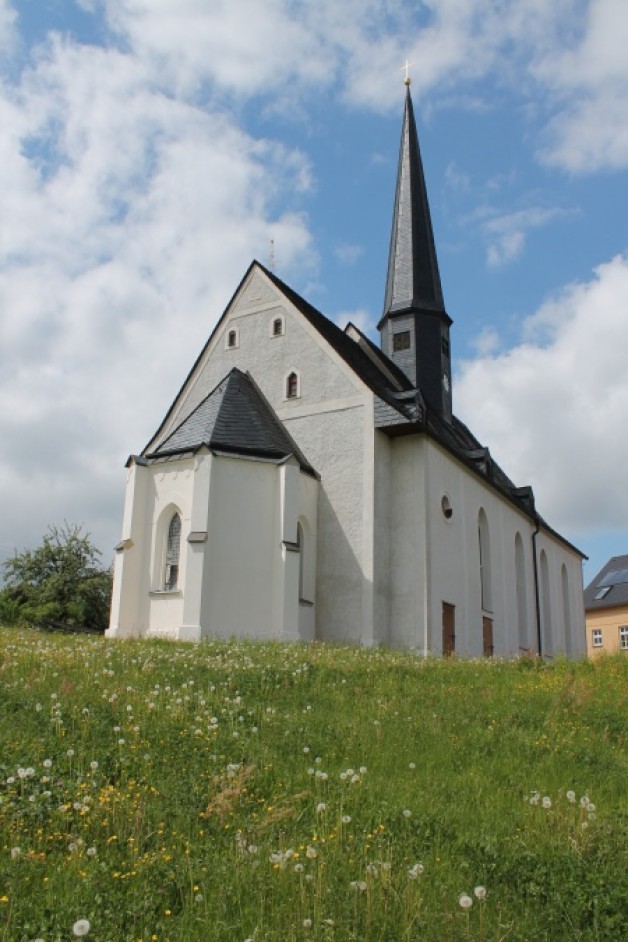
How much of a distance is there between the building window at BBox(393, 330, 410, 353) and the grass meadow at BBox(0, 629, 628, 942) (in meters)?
22.3

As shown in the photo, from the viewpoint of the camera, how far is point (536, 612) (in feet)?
113

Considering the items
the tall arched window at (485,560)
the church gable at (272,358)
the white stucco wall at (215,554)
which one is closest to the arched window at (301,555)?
the white stucco wall at (215,554)

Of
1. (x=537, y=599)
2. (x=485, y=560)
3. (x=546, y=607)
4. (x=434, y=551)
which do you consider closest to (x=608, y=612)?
(x=546, y=607)

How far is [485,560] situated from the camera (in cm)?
2969

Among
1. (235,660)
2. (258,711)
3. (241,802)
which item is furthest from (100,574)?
(241,802)

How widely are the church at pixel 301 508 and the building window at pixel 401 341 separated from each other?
2.78 metres

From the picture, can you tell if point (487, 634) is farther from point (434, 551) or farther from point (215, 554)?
point (215, 554)

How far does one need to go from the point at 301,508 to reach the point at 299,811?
1673cm

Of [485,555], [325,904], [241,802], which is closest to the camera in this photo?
[325,904]

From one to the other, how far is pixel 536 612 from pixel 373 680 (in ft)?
76.0

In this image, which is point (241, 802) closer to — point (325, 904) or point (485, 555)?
point (325, 904)

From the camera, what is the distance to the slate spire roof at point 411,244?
33.4 meters

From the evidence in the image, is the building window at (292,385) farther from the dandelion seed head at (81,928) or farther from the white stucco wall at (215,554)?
the dandelion seed head at (81,928)

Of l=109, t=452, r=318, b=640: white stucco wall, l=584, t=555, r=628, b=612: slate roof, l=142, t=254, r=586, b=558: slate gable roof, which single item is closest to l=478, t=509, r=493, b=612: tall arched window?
l=142, t=254, r=586, b=558: slate gable roof
